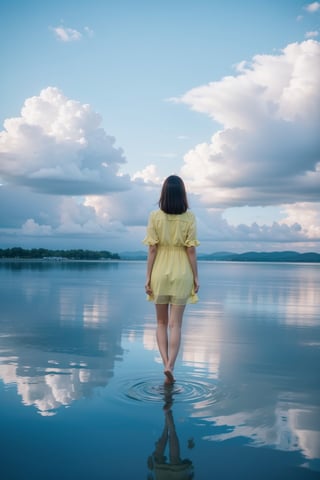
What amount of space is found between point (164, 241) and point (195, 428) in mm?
2399

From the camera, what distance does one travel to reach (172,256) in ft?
19.6

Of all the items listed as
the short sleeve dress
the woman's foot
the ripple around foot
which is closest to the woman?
the short sleeve dress

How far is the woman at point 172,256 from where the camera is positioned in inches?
232

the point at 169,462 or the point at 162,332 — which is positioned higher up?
the point at 162,332

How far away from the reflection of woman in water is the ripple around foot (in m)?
0.83

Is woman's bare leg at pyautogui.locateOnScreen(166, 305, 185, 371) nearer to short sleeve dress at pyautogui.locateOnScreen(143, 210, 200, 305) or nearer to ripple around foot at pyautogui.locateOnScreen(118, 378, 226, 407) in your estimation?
short sleeve dress at pyautogui.locateOnScreen(143, 210, 200, 305)

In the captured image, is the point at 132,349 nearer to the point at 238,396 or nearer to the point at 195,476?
the point at 238,396

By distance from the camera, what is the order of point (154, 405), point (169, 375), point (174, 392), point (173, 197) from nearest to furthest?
1. point (154, 405)
2. point (174, 392)
3. point (169, 375)
4. point (173, 197)

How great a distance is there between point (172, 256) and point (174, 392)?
158cm

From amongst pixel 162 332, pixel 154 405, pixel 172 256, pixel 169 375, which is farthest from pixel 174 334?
pixel 154 405

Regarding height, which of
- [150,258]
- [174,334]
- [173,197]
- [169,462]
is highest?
[173,197]

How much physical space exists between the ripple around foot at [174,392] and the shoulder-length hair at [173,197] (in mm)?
1987

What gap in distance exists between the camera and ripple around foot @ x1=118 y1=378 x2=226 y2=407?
4.98 m

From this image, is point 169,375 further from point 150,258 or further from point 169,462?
point 169,462
